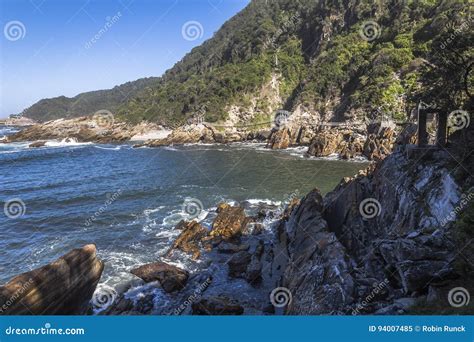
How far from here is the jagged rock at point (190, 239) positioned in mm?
25031

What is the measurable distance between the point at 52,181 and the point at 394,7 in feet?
301

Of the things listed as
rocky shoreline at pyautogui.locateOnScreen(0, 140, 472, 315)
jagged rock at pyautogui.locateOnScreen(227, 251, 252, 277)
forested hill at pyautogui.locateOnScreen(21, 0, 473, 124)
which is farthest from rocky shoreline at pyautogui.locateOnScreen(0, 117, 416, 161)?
jagged rock at pyautogui.locateOnScreen(227, 251, 252, 277)

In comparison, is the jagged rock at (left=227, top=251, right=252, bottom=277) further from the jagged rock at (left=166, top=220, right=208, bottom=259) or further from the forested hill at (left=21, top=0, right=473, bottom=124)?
the forested hill at (left=21, top=0, right=473, bottom=124)

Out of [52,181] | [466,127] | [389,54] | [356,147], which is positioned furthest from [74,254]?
[389,54]

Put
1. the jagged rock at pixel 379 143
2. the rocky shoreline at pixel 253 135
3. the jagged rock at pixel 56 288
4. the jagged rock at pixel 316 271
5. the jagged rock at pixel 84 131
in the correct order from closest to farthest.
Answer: the jagged rock at pixel 56 288, the jagged rock at pixel 316 271, the jagged rock at pixel 379 143, the rocky shoreline at pixel 253 135, the jagged rock at pixel 84 131

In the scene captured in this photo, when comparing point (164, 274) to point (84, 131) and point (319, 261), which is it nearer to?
point (319, 261)

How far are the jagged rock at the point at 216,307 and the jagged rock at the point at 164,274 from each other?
3310 mm

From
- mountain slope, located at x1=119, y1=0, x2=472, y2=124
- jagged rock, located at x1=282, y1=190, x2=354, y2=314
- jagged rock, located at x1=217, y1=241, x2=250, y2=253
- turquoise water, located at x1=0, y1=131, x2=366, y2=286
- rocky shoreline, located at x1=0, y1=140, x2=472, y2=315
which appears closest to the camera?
rocky shoreline, located at x1=0, y1=140, x2=472, y2=315

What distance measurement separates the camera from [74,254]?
1332 cm

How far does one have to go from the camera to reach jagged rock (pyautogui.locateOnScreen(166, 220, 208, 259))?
25031 millimetres

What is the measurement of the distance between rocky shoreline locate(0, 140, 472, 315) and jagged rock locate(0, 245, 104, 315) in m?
0.04

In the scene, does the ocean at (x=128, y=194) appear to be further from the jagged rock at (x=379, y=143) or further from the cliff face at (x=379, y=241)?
the cliff face at (x=379, y=241)

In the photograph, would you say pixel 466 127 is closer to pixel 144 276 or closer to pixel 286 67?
pixel 144 276

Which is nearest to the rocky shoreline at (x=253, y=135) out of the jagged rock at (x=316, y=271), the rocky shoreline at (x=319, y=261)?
the rocky shoreline at (x=319, y=261)
